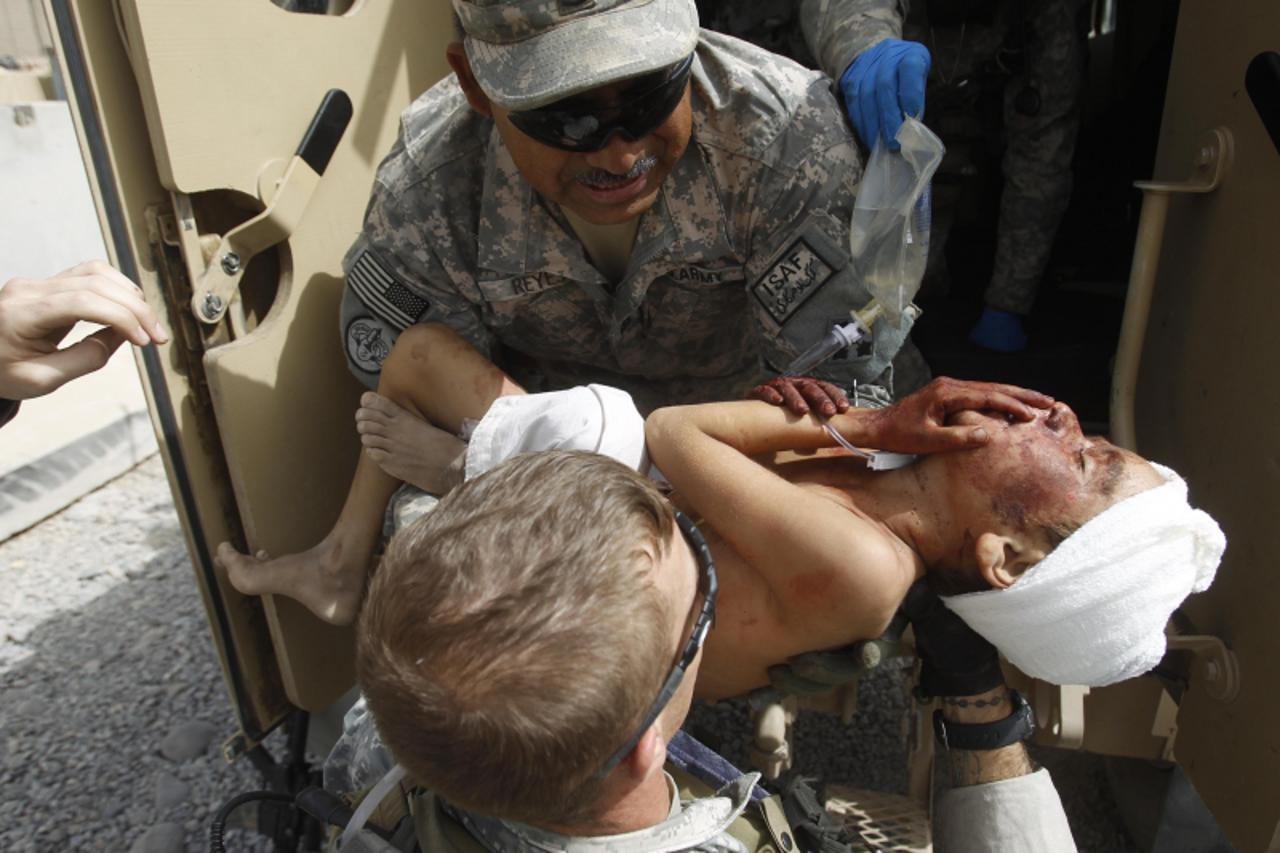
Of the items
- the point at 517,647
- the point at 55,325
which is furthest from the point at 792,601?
the point at 55,325

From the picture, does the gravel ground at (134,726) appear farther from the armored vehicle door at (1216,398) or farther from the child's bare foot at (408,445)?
the child's bare foot at (408,445)

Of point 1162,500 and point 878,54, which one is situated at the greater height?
point 878,54

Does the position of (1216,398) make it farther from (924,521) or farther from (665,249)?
(665,249)

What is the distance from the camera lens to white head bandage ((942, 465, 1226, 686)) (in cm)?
134

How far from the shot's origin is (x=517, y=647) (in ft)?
2.73

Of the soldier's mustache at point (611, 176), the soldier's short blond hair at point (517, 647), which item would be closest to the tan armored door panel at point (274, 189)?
the soldier's mustache at point (611, 176)

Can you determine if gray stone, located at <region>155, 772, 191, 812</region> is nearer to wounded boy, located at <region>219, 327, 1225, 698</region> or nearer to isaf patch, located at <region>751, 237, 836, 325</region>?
wounded boy, located at <region>219, 327, 1225, 698</region>

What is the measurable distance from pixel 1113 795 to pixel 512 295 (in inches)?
72.4

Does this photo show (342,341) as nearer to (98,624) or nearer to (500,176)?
(500,176)

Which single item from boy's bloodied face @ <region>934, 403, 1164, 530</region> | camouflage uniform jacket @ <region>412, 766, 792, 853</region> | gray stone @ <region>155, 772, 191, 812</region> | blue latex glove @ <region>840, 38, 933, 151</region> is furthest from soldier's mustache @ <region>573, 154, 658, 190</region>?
gray stone @ <region>155, 772, 191, 812</region>

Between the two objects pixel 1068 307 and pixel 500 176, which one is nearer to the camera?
pixel 500 176

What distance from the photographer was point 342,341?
2.19m

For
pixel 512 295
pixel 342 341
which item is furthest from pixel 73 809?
pixel 512 295

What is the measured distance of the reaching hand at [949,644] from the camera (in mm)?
1593
